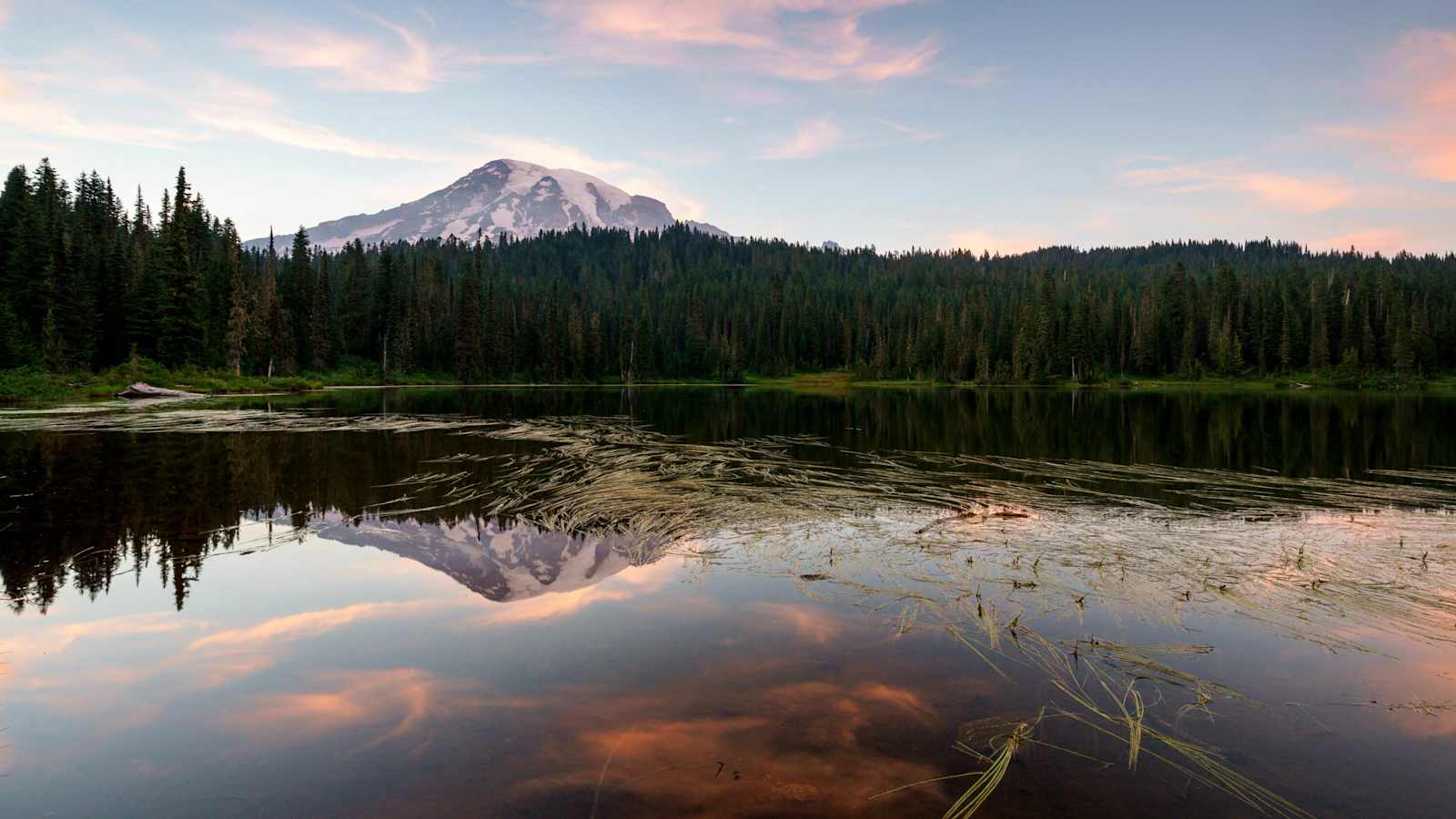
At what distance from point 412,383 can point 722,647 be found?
4717 inches

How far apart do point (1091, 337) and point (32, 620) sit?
14486 centimetres

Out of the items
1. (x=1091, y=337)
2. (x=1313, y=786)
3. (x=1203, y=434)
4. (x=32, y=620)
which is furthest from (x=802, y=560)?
(x=1091, y=337)

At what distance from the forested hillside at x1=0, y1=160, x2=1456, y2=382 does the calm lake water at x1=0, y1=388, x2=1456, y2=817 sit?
7336 centimetres

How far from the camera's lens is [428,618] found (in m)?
9.10

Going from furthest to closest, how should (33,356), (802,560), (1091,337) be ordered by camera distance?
(1091,337) → (33,356) → (802,560)

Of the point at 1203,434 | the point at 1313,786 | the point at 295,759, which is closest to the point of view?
the point at 1313,786

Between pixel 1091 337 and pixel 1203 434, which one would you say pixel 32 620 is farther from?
pixel 1091 337

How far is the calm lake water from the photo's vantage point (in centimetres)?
541

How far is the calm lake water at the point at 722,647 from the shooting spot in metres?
5.41

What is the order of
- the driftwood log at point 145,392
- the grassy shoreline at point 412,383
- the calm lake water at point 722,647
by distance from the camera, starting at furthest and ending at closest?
the driftwood log at point 145,392 < the grassy shoreline at point 412,383 < the calm lake water at point 722,647

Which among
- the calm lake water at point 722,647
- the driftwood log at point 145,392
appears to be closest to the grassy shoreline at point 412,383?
the driftwood log at point 145,392

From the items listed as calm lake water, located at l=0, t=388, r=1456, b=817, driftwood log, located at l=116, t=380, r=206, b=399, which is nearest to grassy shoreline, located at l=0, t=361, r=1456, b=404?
driftwood log, located at l=116, t=380, r=206, b=399

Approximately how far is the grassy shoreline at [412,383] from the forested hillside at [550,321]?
9.98 ft

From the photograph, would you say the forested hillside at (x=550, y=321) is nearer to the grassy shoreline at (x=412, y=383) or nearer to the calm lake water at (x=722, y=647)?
the grassy shoreline at (x=412, y=383)
